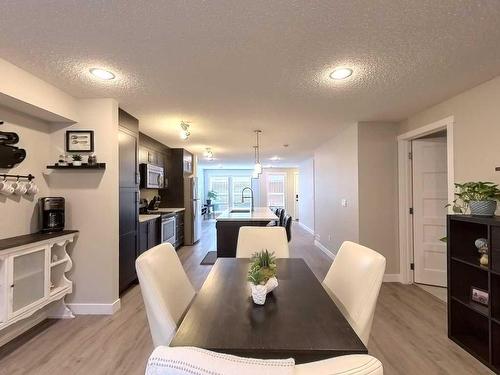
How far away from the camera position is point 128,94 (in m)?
2.94

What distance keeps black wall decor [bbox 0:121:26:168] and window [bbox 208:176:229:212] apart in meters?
11.0

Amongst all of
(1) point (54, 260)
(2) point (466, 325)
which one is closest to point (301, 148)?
(2) point (466, 325)

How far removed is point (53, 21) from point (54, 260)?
225 cm

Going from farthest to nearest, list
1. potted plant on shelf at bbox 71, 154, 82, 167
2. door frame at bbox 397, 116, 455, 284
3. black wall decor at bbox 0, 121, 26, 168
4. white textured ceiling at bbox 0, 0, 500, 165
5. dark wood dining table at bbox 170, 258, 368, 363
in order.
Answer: door frame at bbox 397, 116, 455, 284 < potted plant on shelf at bbox 71, 154, 82, 167 < black wall decor at bbox 0, 121, 26, 168 < white textured ceiling at bbox 0, 0, 500, 165 < dark wood dining table at bbox 170, 258, 368, 363

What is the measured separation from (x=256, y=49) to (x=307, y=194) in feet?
24.5

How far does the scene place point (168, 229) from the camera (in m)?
5.46

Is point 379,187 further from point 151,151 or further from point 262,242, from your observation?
point 151,151

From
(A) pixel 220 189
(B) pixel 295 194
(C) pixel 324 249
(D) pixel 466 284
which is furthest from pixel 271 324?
(A) pixel 220 189

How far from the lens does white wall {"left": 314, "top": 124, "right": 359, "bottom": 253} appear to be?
4352mm

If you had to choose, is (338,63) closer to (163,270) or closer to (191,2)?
(191,2)

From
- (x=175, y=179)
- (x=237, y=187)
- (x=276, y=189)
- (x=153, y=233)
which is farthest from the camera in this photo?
(x=237, y=187)

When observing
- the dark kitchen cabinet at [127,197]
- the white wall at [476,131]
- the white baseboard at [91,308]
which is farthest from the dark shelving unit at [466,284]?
the dark kitchen cabinet at [127,197]

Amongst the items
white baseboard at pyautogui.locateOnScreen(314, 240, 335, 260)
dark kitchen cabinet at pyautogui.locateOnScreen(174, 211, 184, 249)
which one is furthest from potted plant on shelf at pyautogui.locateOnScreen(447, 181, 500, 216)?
dark kitchen cabinet at pyautogui.locateOnScreen(174, 211, 184, 249)

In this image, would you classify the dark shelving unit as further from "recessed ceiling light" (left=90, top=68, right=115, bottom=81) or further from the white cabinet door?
the white cabinet door
